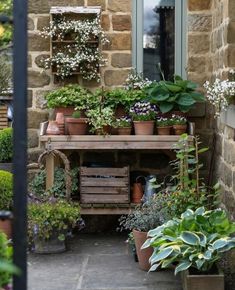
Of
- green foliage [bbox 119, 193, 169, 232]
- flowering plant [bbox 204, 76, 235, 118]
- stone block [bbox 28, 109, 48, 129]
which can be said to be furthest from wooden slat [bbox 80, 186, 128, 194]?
flowering plant [bbox 204, 76, 235, 118]

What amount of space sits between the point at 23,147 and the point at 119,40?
14.8 feet

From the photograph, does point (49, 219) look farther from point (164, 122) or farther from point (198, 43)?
point (198, 43)

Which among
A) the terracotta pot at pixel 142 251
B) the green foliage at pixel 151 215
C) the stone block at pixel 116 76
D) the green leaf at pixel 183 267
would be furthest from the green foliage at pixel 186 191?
the stone block at pixel 116 76

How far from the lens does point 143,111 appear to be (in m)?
6.05

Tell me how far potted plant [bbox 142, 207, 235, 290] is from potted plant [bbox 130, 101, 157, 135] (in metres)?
1.63

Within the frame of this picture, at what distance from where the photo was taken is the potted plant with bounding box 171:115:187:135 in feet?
19.8

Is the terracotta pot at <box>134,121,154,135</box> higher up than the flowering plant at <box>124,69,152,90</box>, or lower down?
lower down

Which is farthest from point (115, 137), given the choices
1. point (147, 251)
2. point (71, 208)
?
point (147, 251)

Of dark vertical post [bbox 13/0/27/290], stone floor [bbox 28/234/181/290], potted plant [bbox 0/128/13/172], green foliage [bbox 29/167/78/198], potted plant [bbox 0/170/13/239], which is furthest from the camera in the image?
potted plant [bbox 0/128/13/172]

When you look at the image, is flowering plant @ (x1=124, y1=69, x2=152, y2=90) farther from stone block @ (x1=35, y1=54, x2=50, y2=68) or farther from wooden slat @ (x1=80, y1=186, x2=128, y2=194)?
wooden slat @ (x1=80, y1=186, x2=128, y2=194)

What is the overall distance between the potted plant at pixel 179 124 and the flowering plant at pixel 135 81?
56 cm

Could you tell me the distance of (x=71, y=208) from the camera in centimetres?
558

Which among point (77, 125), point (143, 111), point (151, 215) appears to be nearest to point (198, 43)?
point (143, 111)

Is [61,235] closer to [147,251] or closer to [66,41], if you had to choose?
[147,251]
